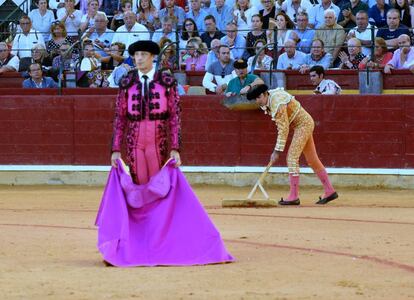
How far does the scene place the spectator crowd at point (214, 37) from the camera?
46.2ft

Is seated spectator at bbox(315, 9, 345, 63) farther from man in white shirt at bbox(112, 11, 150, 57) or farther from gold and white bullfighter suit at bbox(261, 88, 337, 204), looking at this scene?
gold and white bullfighter suit at bbox(261, 88, 337, 204)

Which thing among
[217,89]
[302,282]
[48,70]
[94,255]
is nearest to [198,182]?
[217,89]

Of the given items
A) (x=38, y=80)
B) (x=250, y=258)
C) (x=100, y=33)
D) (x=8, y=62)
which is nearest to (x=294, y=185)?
(x=250, y=258)

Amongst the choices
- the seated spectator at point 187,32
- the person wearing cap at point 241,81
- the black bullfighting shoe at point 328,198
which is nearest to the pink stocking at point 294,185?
the black bullfighting shoe at point 328,198

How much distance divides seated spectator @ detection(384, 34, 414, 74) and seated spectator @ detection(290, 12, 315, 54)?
1.07 m

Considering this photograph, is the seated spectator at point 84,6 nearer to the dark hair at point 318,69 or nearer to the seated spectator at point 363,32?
the seated spectator at point 363,32

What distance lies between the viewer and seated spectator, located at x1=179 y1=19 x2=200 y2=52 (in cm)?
1509

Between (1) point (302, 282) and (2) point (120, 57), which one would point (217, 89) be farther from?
(1) point (302, 282)

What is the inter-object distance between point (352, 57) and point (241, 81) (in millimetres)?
1666

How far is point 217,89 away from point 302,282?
8308mm

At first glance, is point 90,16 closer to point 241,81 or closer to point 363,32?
point 241,81

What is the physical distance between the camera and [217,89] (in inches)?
570

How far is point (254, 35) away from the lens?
14.7 metres

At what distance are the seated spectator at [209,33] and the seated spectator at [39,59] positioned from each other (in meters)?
2.15
